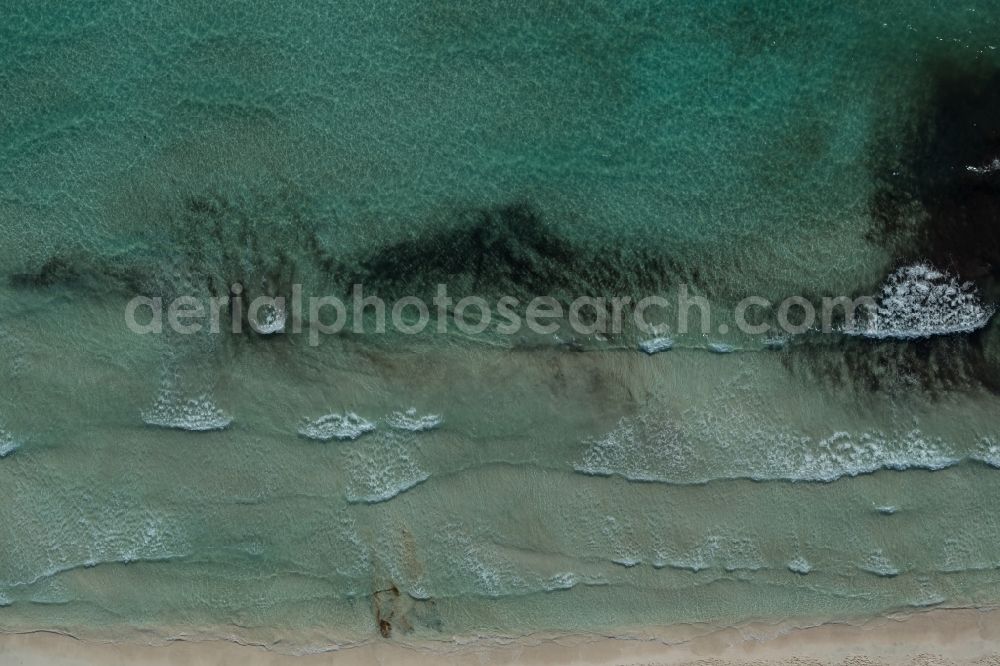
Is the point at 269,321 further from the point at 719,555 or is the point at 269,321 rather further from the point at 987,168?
the point at 987,168

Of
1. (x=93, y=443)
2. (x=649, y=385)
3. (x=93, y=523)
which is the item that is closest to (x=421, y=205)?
(x=649, y=385)

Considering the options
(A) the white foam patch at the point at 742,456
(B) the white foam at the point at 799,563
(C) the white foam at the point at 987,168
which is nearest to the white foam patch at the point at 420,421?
(A) the white foam patch at the point at 742,456

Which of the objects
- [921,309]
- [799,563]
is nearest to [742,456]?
[799,563]

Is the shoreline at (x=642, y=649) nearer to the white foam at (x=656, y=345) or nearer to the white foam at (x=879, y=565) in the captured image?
the white foam at (x=879, y=565)

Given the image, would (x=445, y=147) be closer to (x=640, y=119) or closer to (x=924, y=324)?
(x=640, y=119)

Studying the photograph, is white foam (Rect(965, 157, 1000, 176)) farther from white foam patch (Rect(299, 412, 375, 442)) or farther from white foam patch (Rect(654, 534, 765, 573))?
white foam patch (Rect(299, 412, 375, 442))
